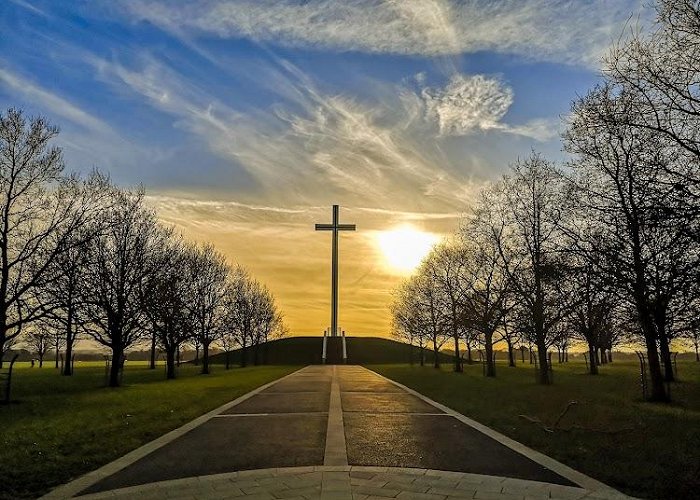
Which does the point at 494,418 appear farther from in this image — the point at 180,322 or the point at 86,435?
the point at 180,322

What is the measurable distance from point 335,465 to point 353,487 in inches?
57.2

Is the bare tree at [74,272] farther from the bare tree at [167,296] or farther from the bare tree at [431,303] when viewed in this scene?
the bare tree at [431,303]

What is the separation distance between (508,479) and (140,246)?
1156 inches

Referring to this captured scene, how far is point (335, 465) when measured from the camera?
8.55 m

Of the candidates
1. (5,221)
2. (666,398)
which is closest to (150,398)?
(5,221)

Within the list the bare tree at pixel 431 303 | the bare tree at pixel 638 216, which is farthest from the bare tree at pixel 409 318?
the bare tree at pixel 638 216

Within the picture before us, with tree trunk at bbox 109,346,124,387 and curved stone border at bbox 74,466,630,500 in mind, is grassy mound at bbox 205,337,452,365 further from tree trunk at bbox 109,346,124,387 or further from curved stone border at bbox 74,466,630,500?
curved stone border at bbox 74,466,630,500

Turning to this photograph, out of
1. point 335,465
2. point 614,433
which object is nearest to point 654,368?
point 614,433

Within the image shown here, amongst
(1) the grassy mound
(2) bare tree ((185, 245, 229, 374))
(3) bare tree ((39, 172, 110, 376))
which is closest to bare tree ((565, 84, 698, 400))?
(3) bare tree ((39, 172, 110, 376))

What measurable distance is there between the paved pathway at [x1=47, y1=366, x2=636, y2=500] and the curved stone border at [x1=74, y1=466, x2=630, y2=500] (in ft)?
0.04

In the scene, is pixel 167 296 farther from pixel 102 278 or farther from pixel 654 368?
pixel 654 368

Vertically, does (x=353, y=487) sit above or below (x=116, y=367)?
below

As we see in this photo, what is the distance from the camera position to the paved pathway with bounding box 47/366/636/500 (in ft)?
23.3

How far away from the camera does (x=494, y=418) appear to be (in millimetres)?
14586
